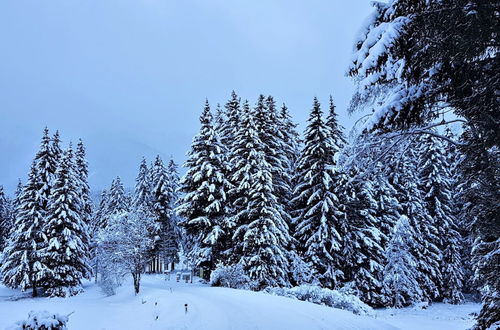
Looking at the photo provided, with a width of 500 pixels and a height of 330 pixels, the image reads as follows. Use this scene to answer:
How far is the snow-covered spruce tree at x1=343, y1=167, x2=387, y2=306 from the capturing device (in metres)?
27.3

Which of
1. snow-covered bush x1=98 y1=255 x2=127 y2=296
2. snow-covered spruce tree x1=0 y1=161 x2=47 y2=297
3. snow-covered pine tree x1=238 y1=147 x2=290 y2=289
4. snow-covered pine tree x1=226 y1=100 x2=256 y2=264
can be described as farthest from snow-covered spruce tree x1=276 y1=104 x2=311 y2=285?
snow-covered spruce tree x1=0 y1=161 x2=47 y2=297

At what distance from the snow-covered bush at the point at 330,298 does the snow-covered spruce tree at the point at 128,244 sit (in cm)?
1143

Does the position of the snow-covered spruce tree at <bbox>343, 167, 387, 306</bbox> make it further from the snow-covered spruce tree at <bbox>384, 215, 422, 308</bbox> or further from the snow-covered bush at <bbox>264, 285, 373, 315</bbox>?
the snow-covered bush at <bbox>264, 285, 373, 315</bbox>

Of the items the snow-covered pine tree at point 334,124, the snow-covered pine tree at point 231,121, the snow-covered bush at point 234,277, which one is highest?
the snow-covered pine tree at point 231,121

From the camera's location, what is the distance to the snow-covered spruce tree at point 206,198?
2909cm

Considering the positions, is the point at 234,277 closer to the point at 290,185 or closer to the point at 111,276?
the point at 290,185

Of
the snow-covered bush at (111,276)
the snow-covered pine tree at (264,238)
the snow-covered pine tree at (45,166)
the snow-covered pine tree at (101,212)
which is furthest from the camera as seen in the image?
the snow-covered pine tree at (101,212)

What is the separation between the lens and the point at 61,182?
34.9 metres

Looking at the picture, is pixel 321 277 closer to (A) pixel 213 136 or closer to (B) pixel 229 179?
(B) pixel 229 179

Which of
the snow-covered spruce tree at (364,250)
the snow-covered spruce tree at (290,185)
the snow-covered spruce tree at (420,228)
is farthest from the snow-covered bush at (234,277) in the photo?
the snow-covered spruce tree at (420,228)

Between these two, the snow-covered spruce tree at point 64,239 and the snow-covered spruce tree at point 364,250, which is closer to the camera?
the snow-covered spruce tree at point 364,250

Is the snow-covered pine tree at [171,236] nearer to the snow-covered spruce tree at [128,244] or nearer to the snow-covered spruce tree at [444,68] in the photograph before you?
the snow-covered spruce tree at [128,244]

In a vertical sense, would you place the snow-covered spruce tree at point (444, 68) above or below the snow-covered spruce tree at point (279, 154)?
below

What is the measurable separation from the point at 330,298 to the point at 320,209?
9676 millimetres
